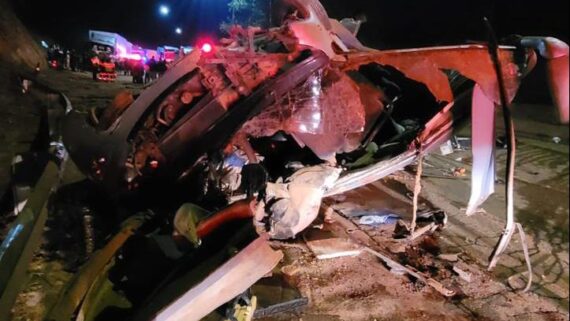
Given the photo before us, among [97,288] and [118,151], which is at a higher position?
[118,151]

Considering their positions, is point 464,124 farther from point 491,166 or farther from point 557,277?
point 557,277

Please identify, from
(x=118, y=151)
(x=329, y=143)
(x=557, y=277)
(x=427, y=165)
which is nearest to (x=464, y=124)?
(x=329, y=143)

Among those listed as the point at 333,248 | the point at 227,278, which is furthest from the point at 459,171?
the point at 227,278

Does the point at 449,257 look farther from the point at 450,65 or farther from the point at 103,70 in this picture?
the point at 103,70

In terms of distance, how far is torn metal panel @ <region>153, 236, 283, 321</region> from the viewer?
2086mm

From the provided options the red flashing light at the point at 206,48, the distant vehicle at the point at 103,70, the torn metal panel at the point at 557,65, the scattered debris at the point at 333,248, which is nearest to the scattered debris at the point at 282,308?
the scattered debris at the point at 333,248

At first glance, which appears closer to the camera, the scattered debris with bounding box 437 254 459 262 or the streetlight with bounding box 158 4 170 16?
the scattered debris with bounding box 437 254 459 262

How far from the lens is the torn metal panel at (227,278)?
6.84 ft

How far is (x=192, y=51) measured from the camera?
320 centimetres

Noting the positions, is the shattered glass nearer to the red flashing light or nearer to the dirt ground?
the red flashing light

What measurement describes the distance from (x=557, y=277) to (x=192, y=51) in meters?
3.57

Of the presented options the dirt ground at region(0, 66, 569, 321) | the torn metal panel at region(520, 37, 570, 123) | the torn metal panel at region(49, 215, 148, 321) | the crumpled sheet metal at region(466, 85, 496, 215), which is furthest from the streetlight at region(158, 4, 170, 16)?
the torn metal panel at region(520, 37, 570, 123)

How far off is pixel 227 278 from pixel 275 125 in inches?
49.4

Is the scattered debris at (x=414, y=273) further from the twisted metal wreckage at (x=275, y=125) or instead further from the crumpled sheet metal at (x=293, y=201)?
the crumpled sheet metal at (x=293, y=201)
